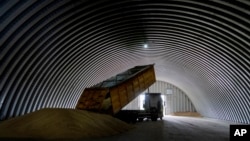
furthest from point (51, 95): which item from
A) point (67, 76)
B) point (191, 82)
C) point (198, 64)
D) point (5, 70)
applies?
point (191, 82)

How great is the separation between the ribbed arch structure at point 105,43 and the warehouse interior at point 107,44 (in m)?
0.04

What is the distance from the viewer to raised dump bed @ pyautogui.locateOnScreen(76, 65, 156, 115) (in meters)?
17.9

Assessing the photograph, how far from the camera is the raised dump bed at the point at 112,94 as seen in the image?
1794cm

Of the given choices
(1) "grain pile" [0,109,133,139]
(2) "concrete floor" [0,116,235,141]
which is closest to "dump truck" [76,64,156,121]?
(2) "concrete floor" [0,116,235,141]

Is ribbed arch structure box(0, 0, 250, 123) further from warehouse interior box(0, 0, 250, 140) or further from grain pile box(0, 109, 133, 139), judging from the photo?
grain pile box(0, 109, 133, 139)

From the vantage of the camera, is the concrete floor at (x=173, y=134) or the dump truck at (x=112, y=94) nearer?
the concrete floor at (x=173, y=134)

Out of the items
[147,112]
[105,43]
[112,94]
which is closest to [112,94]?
[112,94]

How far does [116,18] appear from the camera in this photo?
15.7 metres

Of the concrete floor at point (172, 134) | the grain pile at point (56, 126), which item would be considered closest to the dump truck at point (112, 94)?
the concrete floor at point (172, 134)

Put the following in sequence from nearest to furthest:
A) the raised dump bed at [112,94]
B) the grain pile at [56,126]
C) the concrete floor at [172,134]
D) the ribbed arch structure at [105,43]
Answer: the grain pile at [56,126] → the concrete floor at [172,134] → the ribbed arch structure at [105,43] → the raised dump bed at [112,94]

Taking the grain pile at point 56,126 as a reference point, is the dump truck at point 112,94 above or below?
above

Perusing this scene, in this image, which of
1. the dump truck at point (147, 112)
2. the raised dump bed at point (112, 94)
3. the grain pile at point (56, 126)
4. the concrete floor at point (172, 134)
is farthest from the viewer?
the dump truck at point (147, 112)

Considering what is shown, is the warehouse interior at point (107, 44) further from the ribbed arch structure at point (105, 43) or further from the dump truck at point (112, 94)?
the dump truck at point (112, 94)

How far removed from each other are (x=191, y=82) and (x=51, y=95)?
14.8 m
